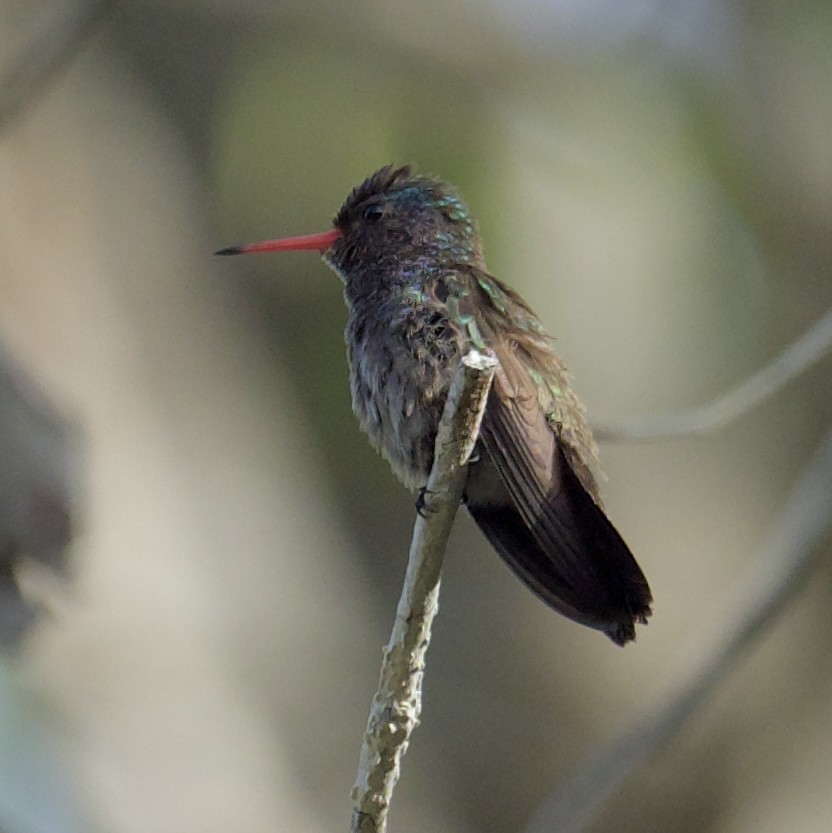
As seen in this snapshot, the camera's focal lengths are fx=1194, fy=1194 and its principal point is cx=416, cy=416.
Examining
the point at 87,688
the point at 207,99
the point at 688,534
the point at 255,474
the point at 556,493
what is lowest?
the point at 87,688

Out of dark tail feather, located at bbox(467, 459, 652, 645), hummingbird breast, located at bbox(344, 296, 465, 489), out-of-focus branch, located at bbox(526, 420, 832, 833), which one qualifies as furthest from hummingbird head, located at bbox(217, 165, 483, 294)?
out-of-focus branch, located at bbox(526, 420, 832, 833)

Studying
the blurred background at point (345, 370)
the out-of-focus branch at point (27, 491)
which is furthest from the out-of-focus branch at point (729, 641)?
the out-of-focus branch at point (27, 491)

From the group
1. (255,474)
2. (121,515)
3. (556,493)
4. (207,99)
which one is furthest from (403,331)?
(207,99)

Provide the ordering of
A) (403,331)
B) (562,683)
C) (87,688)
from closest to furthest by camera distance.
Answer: (403,331) < (87,688) < (562,683)

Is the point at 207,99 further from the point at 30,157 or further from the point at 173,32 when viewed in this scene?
the point at 30,157

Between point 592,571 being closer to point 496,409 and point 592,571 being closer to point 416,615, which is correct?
point 496,409

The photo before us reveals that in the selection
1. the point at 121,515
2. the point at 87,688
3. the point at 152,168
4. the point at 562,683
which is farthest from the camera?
the point at 152,168

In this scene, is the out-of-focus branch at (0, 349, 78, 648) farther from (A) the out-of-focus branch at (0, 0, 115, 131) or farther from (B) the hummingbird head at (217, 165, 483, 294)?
(B) the hummingbird head at (217, 165, 483, 294)
